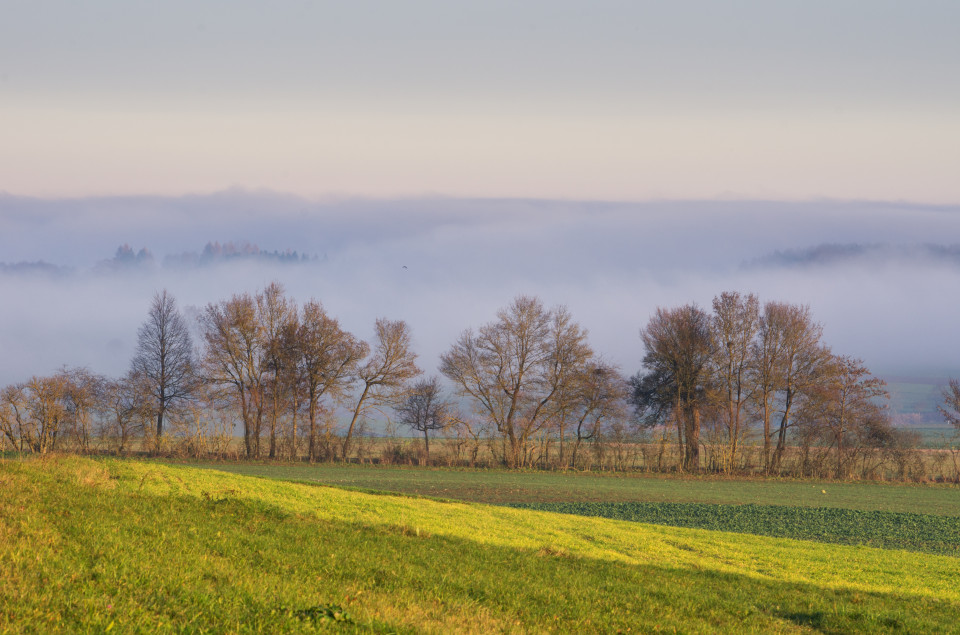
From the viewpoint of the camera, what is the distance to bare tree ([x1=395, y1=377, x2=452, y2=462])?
80562 millimetres

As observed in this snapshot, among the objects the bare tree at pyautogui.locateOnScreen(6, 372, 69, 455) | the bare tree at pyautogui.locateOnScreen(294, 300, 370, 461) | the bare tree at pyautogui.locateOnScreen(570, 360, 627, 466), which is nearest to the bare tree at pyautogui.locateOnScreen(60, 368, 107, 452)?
the bare tree at pyautogui.locateOnScreen(6, 372, 69, 455)

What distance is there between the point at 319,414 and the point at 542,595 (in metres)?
64.0

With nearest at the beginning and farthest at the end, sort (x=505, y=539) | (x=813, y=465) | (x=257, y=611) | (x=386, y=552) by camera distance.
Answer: (x=257, y=611)
(x=386, y=552)
(x=505, y=539)
(x=813, y=465)

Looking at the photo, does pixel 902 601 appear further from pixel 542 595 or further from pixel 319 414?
pixel 319 414

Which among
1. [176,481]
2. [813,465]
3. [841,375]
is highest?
[841,375]

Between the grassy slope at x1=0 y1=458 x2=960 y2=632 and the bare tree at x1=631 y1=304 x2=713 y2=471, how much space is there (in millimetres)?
50159

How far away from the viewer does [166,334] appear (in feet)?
254

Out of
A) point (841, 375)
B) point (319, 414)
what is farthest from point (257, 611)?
point (841, 375)

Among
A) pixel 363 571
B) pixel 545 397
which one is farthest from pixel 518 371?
pixel 363 571

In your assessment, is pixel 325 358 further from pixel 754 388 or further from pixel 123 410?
pixel 754 388

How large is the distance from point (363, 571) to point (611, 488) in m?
42.5

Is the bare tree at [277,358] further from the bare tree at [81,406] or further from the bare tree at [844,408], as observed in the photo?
the bare tree at [844,408]

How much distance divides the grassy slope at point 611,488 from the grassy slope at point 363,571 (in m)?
Result: 21.5

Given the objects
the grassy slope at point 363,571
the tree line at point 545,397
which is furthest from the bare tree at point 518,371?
the grassy slope at point 363,571
